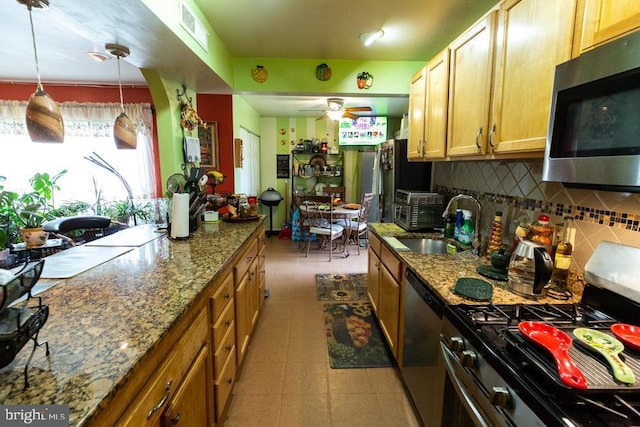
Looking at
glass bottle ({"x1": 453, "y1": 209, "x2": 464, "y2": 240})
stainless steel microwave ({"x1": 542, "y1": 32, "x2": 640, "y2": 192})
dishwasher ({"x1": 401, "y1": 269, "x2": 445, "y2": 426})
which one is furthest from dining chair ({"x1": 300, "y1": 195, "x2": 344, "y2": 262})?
stainless steel microwave ({"x1": 542, "y1": 32, "x2": 640, "y2": 192})

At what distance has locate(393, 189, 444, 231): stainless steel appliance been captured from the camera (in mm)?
2252

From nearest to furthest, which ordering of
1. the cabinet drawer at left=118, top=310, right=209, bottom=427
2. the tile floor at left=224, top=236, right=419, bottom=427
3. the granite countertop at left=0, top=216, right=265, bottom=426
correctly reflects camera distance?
the granite countertop at left=0, top=216, right=265, bottom=426 → the cabinet drawer at left=118, top=310, right=209, bottom=427 → the tile floor at left=224, top=236, right=419, bottom=427

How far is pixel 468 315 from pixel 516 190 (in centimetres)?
96

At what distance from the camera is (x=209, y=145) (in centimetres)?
367

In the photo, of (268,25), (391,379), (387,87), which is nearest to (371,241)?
(391,379)

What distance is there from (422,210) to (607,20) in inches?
58.7

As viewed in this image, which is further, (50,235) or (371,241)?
(50,235)

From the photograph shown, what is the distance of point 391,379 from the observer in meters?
1.93

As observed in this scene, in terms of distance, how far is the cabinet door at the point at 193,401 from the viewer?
37.4 inches

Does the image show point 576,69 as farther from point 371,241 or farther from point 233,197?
point 233,197

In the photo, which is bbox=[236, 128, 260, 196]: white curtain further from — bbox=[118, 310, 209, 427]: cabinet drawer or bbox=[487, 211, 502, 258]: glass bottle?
bbox=[487, 211, 502, 258]: glass bottle

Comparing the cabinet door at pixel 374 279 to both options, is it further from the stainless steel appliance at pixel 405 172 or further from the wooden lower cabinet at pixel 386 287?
the stainless steel appliance at pixel 405 172

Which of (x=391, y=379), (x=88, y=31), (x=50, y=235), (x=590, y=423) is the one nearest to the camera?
(x=590, y=423)

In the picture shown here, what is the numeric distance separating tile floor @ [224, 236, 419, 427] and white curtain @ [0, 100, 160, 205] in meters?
2.73
